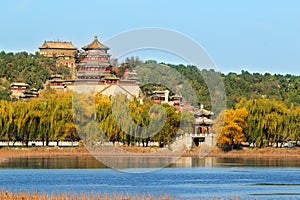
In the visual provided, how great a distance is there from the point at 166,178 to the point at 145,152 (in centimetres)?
1709

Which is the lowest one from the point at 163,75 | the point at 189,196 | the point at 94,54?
the point at 189,196

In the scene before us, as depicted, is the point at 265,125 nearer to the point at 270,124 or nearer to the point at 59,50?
the point at 270,124

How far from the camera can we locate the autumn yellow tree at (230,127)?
178ft

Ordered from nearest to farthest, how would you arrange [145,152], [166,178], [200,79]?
[166,178]
[145,152]
[200,79]

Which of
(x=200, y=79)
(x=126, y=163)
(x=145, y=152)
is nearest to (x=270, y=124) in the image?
(x=145, y=152)

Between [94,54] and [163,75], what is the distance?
3615cm

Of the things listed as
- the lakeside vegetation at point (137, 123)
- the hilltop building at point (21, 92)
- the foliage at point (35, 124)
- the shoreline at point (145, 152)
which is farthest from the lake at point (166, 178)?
the hilltop building at point (21, 92)

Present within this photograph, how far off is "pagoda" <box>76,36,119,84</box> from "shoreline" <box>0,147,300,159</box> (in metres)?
18.7

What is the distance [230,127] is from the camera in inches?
2138

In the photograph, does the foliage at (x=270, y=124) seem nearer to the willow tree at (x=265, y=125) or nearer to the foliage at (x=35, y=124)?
the willow tree at (x=265, y=125)

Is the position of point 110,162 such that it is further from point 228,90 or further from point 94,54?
point 228,90

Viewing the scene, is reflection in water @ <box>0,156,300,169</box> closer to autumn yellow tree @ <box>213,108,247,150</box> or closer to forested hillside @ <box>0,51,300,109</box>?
autumn yellow tree @ <box>213,108,247,150</box>

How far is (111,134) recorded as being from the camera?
5325cm

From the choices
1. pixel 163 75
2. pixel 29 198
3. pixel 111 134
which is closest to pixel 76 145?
pixel 111 134
